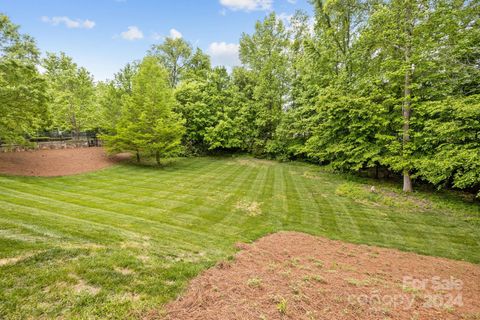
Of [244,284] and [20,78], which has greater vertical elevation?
[20,78]

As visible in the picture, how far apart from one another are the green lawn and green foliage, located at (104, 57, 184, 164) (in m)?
3.05

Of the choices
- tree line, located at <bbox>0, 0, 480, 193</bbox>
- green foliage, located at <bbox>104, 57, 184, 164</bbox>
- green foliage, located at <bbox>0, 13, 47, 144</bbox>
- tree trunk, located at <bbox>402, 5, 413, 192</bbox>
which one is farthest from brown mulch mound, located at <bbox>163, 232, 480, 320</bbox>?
green foliage, located at <bbox>104, 57, 184, 164</bbox>

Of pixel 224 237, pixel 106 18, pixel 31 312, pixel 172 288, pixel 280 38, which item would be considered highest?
pixel 280 38

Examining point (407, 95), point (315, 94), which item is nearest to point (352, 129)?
point (407, 95)

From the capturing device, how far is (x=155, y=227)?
7.01m

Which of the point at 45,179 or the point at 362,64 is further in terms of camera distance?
the point at 362,64

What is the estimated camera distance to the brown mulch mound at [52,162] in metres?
14.6

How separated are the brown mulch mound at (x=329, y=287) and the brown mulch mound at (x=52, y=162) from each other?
637 inches

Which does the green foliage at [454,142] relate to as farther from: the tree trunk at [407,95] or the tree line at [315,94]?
the tree trunk at [407,95]

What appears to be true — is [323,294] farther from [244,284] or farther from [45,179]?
[45,179]

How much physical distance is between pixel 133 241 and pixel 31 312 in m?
2.90

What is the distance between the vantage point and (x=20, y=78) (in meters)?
11.4

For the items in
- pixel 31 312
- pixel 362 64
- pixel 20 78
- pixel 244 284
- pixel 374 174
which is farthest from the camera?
pixel 374 174

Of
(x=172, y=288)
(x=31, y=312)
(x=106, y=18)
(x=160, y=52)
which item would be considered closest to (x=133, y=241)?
(x=172, y=288)
